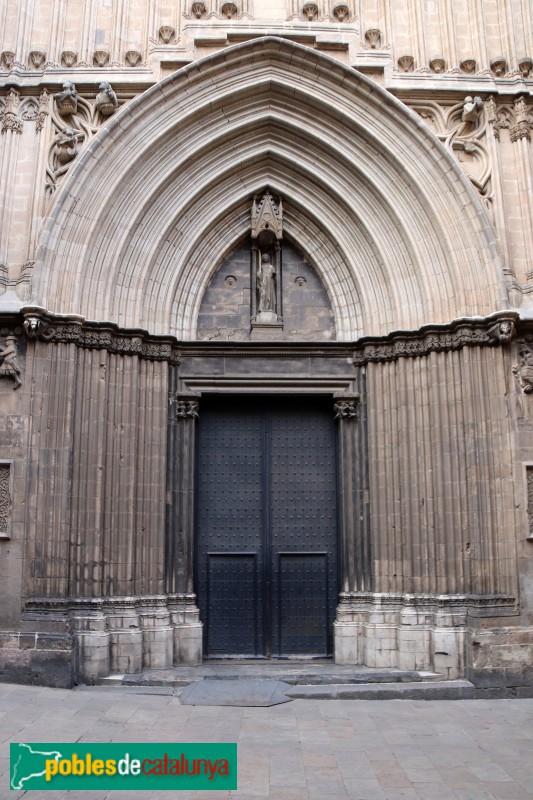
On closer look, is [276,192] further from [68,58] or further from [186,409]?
[186,409]

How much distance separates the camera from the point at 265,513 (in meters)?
12.2

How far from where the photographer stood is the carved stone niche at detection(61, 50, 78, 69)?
12.0m

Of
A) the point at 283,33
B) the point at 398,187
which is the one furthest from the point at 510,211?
the point at 283,33

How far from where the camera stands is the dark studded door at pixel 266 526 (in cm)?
1191

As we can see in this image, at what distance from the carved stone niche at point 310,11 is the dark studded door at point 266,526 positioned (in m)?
6.30

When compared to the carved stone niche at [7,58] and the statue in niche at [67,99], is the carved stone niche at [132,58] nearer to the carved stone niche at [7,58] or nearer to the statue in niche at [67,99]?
the statue in niche at [67,99]

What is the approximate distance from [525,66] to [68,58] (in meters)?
7.33

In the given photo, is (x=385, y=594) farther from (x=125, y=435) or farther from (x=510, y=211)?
(x=510, y=211)

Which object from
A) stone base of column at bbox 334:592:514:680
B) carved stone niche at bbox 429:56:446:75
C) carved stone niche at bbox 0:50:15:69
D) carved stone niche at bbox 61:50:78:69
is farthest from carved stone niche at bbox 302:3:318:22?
stone base of column at bbox 334:592:514:680

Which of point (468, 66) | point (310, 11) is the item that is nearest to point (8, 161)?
point (310, 11)

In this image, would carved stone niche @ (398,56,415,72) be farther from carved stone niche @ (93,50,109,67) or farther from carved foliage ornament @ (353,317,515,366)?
carved stone niche @ (93,50,109,67)

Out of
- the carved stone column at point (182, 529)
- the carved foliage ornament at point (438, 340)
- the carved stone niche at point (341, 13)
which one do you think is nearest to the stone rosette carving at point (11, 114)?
the carved stone column at point (182, 529)

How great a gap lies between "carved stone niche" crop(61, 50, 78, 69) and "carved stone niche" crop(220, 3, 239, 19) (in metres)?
2.53

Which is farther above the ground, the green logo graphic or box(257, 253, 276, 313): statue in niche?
box(257, 253, 276, 313): statue in niche
